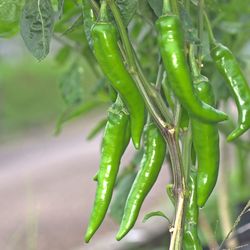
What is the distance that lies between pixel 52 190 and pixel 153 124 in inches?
231

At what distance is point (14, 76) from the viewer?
1179 cm

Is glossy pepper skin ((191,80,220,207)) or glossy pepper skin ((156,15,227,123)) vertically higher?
glossy pepper skin ((156,15,227,123))

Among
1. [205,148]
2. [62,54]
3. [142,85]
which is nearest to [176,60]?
[142,85]

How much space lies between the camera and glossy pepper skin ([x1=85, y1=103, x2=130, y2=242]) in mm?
1464

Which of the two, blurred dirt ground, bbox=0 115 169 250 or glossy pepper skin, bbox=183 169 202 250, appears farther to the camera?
blurred dirt ground, bbox=0 115 169 250

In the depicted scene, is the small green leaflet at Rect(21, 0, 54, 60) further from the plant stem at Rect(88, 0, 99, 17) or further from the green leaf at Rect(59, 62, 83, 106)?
the green leaf at Rect(59, 62, 83, 106)

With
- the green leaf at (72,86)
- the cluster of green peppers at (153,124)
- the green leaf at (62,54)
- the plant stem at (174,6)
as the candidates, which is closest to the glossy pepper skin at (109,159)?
the cluster of green peppers at (153,124)

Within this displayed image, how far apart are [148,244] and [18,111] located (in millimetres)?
8212

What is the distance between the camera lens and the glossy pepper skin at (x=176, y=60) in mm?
1345

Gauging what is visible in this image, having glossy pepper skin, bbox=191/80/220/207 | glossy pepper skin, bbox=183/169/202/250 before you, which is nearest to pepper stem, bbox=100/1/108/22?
glossy pepper skin, bbox=191/80/220/207

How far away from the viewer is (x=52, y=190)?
23.9 feet

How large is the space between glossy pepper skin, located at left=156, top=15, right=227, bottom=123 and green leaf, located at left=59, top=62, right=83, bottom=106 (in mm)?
1041

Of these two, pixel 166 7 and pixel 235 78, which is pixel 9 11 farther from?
pixel 235 78

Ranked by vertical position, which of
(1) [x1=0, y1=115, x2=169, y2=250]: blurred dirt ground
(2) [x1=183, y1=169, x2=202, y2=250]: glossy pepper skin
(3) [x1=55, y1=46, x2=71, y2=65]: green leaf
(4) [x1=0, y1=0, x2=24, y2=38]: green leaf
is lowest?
(1) [x1=0, y1=115, x2=169, y2=250]: blurred dirt ground
